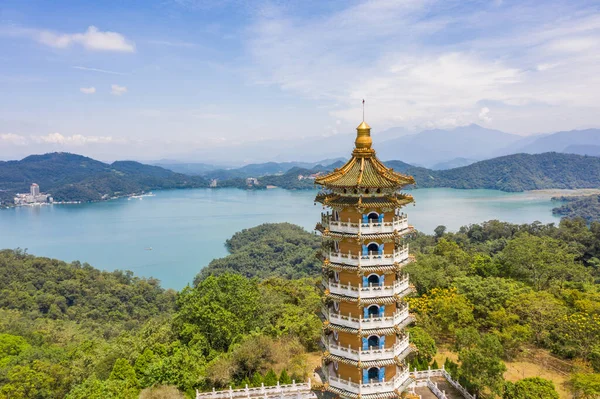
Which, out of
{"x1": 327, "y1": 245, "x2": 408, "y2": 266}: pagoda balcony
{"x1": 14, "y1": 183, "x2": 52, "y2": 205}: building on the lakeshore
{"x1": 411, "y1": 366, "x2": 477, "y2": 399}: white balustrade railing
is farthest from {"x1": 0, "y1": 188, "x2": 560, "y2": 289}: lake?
{"x1": 327, "y1": 245, "x2": 408, "y2": 266}: pagoda balcony

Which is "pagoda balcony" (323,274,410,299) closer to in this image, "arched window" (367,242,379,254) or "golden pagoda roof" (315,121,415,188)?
"arched window" (367,242,379,254)

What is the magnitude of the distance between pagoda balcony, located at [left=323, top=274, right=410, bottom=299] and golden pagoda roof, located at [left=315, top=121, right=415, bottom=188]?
3318mm

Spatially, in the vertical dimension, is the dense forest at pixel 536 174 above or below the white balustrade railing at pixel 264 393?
above

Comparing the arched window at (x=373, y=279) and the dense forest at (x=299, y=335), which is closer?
the arched window at (x=373, y=279)

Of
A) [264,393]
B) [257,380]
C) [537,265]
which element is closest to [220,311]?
[257,380]

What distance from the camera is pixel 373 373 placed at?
1459 cm

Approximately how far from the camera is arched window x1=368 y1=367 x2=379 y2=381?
1454 cm

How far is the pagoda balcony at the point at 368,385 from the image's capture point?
1405 cm

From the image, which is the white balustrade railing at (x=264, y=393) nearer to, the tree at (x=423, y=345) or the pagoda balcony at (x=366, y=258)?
the tree at (x=423, y=345)

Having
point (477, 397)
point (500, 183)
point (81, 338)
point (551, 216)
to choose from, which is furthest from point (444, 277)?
point (500, 183)

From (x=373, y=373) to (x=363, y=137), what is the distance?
807 cm

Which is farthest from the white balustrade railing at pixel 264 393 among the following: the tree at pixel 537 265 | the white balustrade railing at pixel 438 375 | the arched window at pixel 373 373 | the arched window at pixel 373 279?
the tree at pixel 537 265

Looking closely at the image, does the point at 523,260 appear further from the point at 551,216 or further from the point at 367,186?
the point at 551,216

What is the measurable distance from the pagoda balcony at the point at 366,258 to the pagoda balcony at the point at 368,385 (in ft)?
13.1
